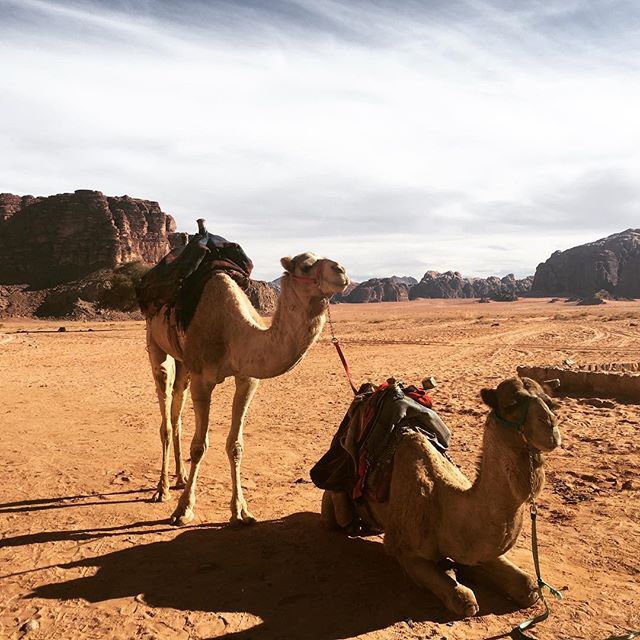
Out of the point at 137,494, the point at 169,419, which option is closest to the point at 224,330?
the point at 169,419

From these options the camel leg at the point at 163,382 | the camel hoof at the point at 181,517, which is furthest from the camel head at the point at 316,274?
the camel leg at the point at 163,382

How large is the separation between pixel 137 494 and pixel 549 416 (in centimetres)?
517

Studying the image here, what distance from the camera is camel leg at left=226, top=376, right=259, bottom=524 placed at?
5410mm

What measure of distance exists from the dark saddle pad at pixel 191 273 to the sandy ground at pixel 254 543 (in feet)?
7.65

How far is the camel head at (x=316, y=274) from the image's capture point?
421cm

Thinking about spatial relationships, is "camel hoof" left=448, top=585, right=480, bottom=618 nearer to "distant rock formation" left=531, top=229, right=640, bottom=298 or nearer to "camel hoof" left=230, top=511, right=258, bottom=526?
"camel hoof" left=230, top=511, right=258, bottom=526

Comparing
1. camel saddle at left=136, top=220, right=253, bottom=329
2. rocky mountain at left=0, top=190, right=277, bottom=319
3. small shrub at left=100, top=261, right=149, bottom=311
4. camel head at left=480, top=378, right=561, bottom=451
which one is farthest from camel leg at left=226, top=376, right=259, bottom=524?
rocky mountain at left=0, top=190, right=277, bottom=319

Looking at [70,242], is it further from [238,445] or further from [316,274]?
[316,274]

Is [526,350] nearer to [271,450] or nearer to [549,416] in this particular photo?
[271,450]

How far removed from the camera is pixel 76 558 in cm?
469

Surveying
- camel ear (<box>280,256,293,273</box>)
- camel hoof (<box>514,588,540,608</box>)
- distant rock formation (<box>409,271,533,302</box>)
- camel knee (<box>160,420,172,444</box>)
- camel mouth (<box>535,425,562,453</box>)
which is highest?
distant rock formation (<box>409,271,533,302</box>)

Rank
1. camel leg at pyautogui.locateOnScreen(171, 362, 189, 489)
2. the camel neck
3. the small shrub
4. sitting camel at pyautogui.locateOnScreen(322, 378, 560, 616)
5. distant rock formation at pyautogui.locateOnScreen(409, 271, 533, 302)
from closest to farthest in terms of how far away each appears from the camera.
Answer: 1. sitting camel at pyautogui.locateOnScreen(322, 378, 560, 616)
2. the camel neck
3. camel leg at pyautogui.locateOnScreen(171, 362, 189, 489)
4. the small shrub
5. distant rock formation at pyautogui.locateOnScreen(409, 271, 533, 302)

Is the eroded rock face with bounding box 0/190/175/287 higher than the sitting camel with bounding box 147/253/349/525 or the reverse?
higher

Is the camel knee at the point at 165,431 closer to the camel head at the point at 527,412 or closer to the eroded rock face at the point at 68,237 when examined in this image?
the camel head at the point at 527,412
